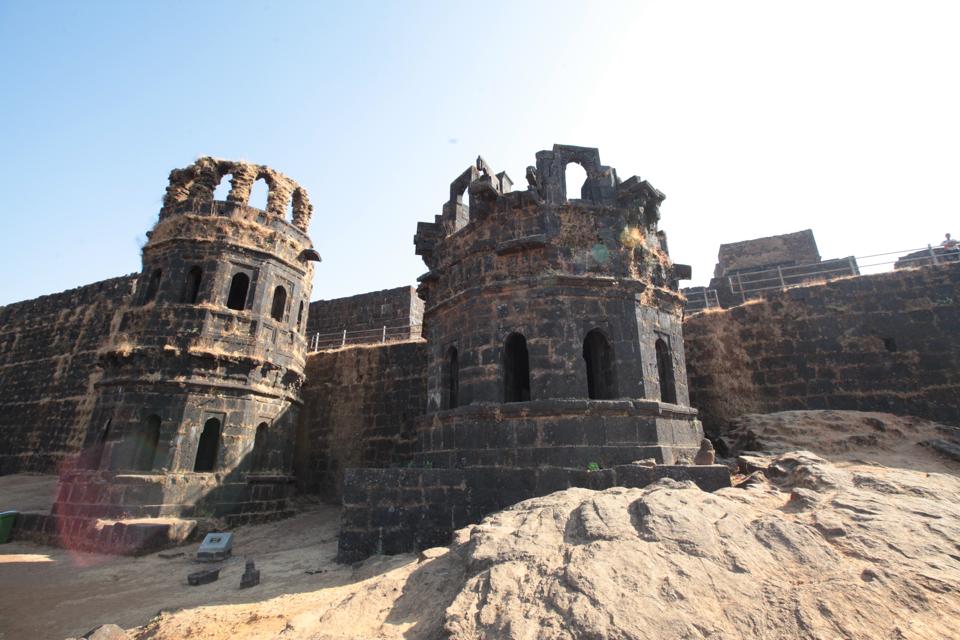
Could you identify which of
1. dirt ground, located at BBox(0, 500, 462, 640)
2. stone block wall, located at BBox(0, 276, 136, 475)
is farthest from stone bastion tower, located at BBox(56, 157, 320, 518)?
stone block wall, located at BBox(0, 276, 136, 475)

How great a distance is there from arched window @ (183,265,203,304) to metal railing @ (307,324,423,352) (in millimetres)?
7262

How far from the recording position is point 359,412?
14.8 metres

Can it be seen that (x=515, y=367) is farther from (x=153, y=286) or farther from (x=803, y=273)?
(x=803, y=273)

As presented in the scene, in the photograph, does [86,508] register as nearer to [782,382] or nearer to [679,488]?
[679,488]

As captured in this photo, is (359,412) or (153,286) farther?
(359,412)

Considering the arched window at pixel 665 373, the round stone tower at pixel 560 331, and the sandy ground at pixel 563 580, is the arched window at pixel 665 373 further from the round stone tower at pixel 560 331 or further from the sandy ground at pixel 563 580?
the sandy ground at pixel 563 580

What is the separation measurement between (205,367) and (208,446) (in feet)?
7.15

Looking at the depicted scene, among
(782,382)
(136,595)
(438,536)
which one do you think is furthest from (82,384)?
(782,382)

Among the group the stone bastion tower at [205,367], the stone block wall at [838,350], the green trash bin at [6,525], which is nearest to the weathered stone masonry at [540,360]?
the stone block wall at [838,350]

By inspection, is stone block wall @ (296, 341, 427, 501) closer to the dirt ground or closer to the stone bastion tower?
the stone bastion tower

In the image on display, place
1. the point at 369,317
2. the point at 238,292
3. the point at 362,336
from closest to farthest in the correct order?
the point at 238,292, the point at 362,336, the point at 369,317

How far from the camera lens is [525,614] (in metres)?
3.74

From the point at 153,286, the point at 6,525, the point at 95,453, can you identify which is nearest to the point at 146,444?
the point at 95,453

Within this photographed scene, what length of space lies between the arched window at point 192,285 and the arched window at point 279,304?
6.51 feet
